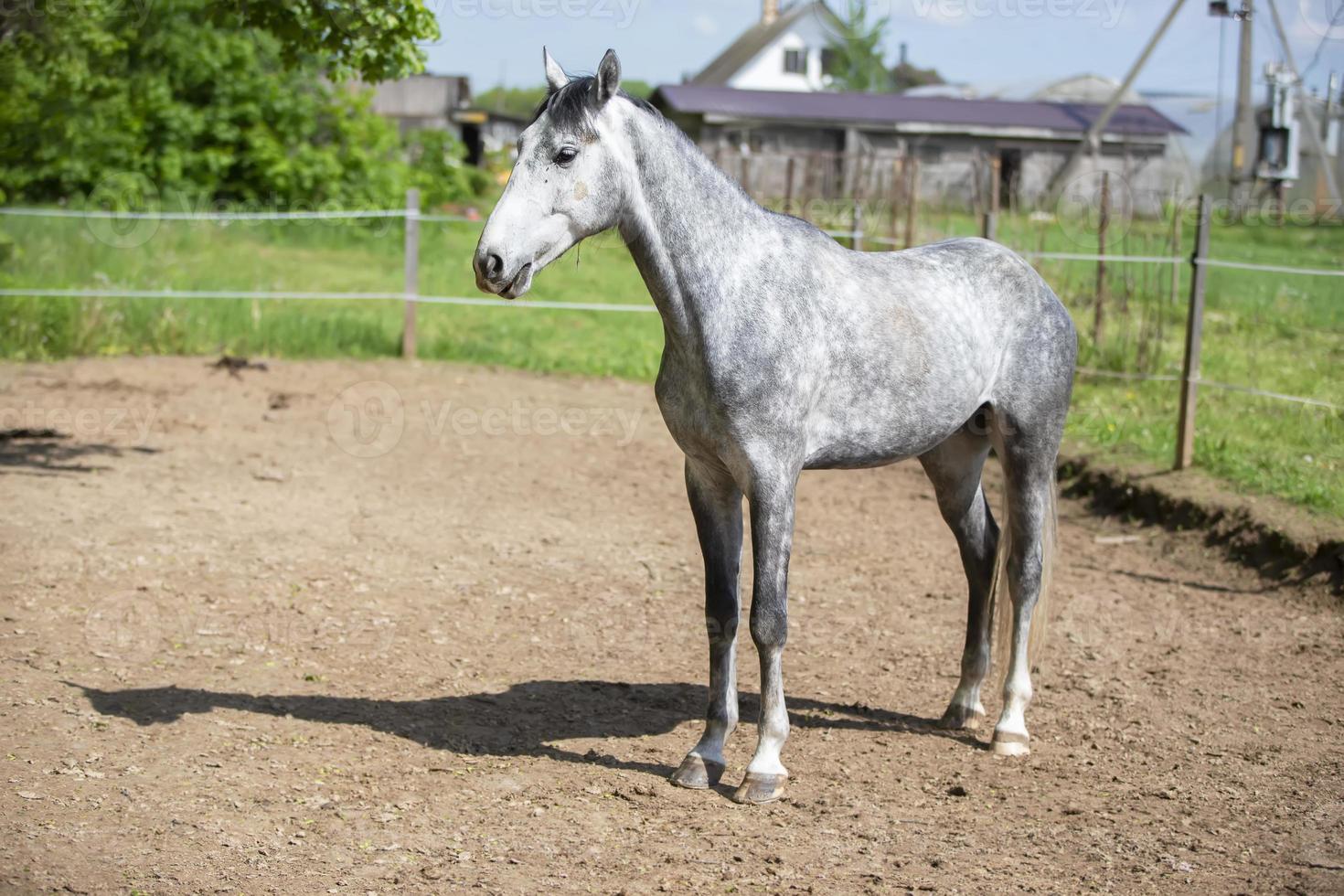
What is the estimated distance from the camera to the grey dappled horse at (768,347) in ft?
11.2

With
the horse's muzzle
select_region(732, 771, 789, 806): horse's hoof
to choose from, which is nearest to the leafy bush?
the horse's muzzle

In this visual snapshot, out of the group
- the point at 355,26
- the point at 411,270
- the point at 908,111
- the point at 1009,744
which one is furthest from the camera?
the point at 908,111

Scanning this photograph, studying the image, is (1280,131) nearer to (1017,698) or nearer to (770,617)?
(1017,698)

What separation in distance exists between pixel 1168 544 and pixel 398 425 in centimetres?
520

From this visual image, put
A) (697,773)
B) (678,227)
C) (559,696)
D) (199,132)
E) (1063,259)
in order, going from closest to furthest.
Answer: (678,227), (697,773), (559,696), (1063,259), (199,132)

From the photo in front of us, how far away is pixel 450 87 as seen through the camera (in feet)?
107

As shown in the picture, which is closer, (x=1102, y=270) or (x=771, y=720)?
(x=771, y=720)

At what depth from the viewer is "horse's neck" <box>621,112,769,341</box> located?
356 centimetres

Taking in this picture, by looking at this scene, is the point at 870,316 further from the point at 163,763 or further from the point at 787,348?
the point at 163,763

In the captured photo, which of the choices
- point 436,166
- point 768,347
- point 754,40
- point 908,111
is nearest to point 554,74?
point 768,347

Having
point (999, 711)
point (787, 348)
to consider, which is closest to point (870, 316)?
point (787, 348)

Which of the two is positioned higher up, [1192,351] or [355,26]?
[355,26]

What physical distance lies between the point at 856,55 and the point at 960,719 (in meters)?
46.7

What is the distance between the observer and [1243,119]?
22.3m
